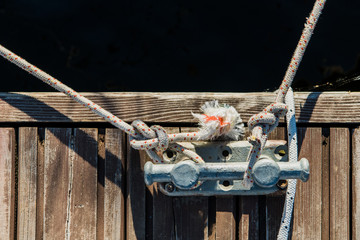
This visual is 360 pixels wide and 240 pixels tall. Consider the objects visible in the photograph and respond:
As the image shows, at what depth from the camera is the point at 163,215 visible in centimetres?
170

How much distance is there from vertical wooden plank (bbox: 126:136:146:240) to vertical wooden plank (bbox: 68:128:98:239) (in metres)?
0.15

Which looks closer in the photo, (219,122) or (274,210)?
(219,122)

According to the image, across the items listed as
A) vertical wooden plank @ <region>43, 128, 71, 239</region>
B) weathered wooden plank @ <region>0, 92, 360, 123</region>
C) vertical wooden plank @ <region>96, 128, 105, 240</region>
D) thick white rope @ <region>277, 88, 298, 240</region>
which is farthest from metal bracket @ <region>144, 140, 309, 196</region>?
vertical wooden plank @ <region>43, 128, 71, 239</region>

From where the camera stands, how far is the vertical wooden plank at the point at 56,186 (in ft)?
5.61

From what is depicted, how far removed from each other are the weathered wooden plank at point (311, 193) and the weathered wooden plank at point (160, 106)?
73mm

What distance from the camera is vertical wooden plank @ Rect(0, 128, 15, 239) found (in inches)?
67.4

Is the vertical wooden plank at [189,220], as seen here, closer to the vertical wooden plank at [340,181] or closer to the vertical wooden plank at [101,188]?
the vertical wooden plank at [101,188]

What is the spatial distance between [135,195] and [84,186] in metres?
0.22

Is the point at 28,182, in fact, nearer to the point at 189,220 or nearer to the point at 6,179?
the point at 6,179

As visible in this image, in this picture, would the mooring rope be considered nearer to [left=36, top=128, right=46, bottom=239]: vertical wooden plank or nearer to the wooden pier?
the wooden pier
